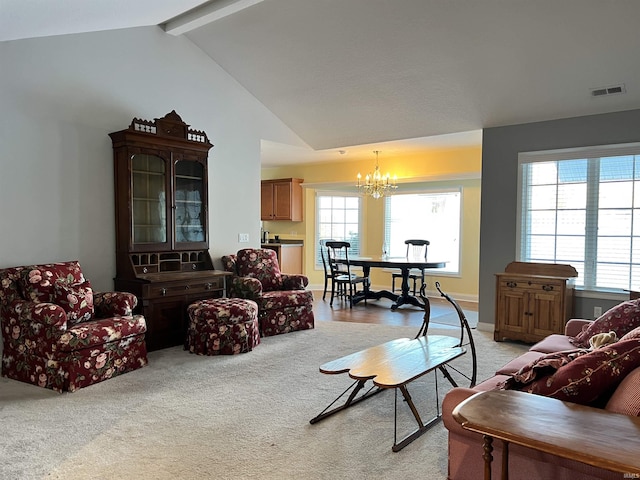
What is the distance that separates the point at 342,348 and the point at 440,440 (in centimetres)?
210

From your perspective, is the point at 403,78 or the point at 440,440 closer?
the point at 440,440

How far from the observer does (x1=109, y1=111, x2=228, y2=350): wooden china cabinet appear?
4648 mm

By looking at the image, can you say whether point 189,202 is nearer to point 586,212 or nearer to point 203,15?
point 203,15

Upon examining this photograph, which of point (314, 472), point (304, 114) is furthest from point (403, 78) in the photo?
point (314, 472)

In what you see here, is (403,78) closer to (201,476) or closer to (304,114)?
(304,114)

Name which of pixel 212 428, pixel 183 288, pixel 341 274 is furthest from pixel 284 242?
pixel 212 428

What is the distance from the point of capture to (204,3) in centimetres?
464

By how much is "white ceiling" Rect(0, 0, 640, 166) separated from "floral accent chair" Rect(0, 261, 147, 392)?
6.47ft

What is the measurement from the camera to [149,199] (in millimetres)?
4891

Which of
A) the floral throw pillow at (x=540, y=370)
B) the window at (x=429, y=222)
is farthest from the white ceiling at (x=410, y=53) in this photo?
the floral throw pillow at (x=540, y=370)

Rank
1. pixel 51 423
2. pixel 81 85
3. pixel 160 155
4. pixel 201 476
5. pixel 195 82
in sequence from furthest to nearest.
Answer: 1. pixel 195 82
2. pixel 160 155
3. pixel 81 85
4. pixel 51 423
5. pixel 201 476

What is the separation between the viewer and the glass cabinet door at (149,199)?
478 centimetres

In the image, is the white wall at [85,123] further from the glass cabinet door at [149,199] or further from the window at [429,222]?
the window at [429,222]

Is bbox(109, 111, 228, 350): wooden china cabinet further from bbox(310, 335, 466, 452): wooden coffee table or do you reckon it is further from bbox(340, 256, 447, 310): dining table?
bbox(340, 256, 447, 310): dining table
